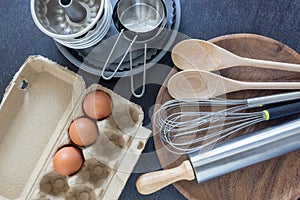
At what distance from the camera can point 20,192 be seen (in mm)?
841

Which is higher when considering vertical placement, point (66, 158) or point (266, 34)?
point (266, 34)

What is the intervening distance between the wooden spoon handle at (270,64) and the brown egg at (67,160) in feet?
1.02

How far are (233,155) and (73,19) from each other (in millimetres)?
340

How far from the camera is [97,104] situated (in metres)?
0.79

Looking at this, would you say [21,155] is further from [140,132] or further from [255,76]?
[255,76]

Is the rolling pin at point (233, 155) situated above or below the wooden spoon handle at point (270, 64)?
below

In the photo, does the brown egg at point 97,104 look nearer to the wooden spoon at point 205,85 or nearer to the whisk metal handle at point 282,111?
the wooden spoon at point 205,85

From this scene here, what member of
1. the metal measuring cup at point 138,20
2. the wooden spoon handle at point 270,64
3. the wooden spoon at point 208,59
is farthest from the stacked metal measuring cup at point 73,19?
the wooden spoon handle at point 270,64

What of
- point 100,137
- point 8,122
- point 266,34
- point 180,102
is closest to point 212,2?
point 266,34

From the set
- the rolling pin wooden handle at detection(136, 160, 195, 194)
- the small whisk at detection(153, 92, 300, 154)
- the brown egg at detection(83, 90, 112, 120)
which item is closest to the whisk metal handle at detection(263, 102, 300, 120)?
the small whisk at detection(153, 92, 300, 154)

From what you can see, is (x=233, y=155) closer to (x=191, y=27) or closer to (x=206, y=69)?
(x=206, y=69)

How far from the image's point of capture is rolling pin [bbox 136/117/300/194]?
75 cm

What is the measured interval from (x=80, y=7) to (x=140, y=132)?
23 centimetres

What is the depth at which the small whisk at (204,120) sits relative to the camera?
31.2 inches
